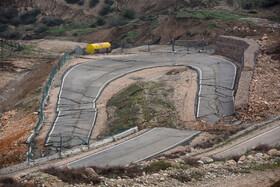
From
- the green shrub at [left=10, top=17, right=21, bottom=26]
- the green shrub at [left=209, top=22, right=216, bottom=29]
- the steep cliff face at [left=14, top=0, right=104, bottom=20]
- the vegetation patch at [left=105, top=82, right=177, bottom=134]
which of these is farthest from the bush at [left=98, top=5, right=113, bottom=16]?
the vegetation patch at [left=105, top=82, right=177, bottom=134]

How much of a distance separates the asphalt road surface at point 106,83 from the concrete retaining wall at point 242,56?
2.99 feet

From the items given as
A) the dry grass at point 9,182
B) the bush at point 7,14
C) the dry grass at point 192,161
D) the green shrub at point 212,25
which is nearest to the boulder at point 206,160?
the dry grass at point 192,161

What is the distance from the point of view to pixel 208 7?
60.5 meters

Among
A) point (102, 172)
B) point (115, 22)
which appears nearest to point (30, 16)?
point (115, 22)

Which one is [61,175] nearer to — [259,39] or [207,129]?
[207,129]

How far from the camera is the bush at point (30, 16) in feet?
267

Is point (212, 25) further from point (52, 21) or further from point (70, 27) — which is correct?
point (52, 21)

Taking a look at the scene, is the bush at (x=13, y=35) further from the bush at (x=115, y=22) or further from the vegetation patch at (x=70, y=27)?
the bush at (x=115, y=22)

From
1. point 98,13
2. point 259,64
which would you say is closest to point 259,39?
point 259,64

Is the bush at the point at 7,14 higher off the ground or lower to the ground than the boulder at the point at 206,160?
higher

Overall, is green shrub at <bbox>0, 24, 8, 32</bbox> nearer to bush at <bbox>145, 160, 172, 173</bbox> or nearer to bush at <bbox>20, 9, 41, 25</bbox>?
bush at <bbox>20, 9, 41, 25</bbox>

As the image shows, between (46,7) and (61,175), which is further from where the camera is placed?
(46,7)

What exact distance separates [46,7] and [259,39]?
201ft

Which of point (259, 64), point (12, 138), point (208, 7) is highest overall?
point (208, 7)
